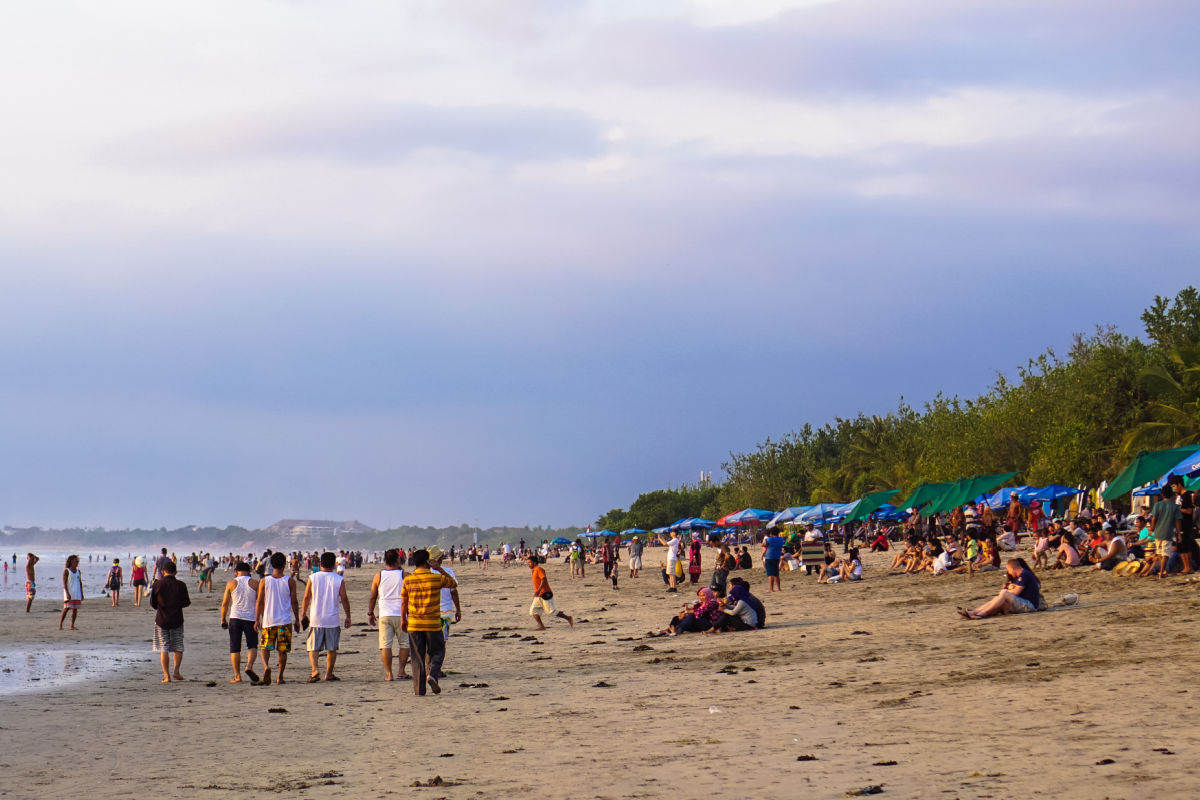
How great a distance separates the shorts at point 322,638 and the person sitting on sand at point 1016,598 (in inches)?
368

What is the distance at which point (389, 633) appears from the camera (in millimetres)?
14359

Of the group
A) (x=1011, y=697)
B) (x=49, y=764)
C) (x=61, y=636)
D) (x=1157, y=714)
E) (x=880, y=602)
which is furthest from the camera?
(x=61, y=636)

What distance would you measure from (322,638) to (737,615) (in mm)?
7401

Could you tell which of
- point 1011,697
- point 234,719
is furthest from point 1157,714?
point 234,719

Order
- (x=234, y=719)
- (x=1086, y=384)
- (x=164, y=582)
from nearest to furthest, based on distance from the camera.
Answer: (x=234, y=719) → (x=164, y=582) → (x=1086, y=384)

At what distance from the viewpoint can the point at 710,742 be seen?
889 cm

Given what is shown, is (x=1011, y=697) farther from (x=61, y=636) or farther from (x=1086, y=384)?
(x=1086, y=384)

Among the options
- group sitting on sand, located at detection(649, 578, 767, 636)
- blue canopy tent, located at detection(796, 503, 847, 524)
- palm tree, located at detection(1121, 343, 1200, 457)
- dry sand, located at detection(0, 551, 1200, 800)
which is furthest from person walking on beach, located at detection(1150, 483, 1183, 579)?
blue canopy tent, located at detection(796, 503, 847, 524)

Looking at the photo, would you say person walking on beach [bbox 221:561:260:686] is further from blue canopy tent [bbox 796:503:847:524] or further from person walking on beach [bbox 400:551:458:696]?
blue canopy tent [bbox 796:503:847:524]

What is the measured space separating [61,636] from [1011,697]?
72.2 ft

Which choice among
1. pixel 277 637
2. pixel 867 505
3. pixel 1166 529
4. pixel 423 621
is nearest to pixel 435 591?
pixel 423 621

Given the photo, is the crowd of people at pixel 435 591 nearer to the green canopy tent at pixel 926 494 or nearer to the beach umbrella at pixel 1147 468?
the beach umbrella at pixel 1147 468

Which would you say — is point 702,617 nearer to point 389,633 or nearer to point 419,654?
point 389,633

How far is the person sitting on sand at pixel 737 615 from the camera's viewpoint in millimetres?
18609
